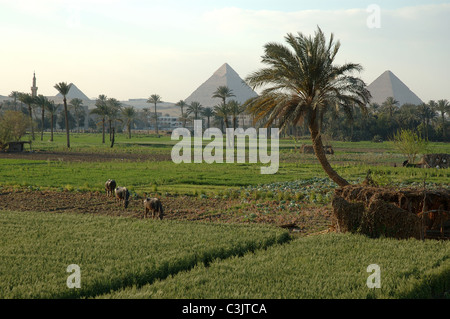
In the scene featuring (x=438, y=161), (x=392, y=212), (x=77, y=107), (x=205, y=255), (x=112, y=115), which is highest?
(x=77, y=107)

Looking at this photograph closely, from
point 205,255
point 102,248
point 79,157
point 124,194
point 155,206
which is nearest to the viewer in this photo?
point 205,255

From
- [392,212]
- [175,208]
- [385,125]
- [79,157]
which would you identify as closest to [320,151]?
[175,208]

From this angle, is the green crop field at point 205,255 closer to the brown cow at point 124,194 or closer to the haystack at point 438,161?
the brown cow at point 124,194

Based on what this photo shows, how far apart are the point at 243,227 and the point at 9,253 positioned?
6236 millimetres

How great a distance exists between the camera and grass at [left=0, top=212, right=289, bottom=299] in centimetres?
852

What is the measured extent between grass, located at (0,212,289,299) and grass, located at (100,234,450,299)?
1.74ft

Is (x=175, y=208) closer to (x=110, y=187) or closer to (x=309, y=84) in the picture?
(x=110, y=187)

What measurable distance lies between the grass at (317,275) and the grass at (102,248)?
530 mm

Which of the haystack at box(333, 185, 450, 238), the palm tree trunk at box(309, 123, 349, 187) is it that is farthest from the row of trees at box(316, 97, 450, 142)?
the haystack at box(333, 185, 450, 238)

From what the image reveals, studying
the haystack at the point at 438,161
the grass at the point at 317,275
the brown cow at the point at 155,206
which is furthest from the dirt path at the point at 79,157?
the grass at the point at 317,275

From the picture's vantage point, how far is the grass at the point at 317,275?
7.97m

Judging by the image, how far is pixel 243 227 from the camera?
13945 millimetres

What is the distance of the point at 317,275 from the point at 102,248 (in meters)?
4.95

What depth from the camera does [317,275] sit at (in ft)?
29.4
